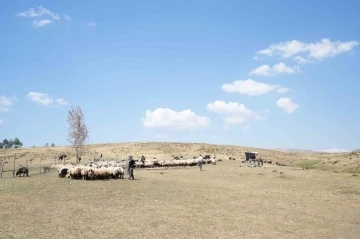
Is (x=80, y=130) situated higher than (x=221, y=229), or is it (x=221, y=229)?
(x=80, y=130)

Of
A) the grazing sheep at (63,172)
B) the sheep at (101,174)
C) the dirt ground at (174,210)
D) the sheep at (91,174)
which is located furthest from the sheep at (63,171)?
the dirt ground at (174,210)

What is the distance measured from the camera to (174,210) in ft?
59.5

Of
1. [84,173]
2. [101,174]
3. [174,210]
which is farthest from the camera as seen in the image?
[101,174]

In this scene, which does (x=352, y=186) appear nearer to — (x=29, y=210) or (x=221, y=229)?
(x=221, y=229)

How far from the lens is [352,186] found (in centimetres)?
2861

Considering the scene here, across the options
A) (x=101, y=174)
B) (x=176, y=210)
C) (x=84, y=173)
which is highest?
(x=84, y=173)

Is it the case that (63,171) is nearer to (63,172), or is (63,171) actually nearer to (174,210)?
(63,172)

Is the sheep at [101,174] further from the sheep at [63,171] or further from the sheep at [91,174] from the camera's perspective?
the sheep at [63,171]

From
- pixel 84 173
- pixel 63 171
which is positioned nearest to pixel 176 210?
pixel 84 173

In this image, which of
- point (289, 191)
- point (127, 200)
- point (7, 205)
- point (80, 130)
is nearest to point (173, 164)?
point (80, 130)

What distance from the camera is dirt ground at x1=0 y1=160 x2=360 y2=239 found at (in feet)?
46.8

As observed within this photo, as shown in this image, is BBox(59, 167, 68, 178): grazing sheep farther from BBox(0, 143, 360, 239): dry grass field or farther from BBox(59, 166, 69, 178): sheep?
BBox(0, 143, 360, 239): dry grass field

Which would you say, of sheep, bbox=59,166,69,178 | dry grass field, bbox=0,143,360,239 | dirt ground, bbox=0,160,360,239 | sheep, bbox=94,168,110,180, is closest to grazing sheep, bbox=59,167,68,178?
sheep, bbox=59,166,69,178

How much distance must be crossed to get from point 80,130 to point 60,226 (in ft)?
157
